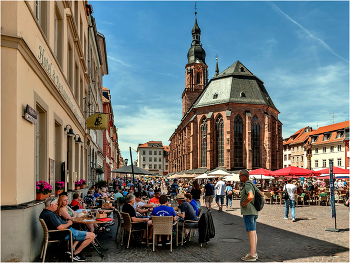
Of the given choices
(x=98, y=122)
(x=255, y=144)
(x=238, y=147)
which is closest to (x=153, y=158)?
(x=238, y=147)

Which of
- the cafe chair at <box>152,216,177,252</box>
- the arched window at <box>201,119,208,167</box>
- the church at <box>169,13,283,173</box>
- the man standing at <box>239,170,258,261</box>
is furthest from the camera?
the arched window at <box>201,119,208,167</box>

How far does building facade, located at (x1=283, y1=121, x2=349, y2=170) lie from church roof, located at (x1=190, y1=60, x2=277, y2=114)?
1560cm

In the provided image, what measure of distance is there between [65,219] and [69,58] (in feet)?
29.2

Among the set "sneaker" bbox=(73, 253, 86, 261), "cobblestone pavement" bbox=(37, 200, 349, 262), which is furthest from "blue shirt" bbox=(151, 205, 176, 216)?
"sneaker" bbox=(73, 253, 86, 261)

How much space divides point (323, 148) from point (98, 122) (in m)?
64.0

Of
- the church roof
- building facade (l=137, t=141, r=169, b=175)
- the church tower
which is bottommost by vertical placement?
building facade (l=137, t=141, r=169, b=175)

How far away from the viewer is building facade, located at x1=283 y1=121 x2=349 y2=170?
6519cm

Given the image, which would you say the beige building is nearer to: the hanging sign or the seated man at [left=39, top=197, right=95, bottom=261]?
the seated man at [left=39, top=197, right=95, bottom=261]

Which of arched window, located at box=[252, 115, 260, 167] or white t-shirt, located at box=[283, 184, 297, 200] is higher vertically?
arched window, located at box=[252, 115, 260, 167]

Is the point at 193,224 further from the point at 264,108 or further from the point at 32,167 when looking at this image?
the point at 264,108

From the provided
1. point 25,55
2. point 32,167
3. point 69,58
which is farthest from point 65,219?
point 69,58

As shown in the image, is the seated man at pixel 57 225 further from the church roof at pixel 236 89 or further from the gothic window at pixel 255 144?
the gothic window at pixel 255 144

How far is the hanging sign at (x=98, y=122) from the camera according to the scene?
18609 millimetres

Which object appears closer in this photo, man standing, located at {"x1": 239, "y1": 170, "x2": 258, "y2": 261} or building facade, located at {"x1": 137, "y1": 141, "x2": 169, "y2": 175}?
man standing, located at {"x1": 239, "y1": 170, "x2": 258, "y2": 261}
